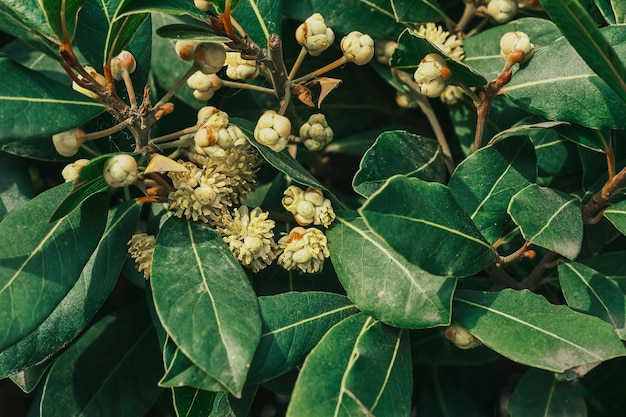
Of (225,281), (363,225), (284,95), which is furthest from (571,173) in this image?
(225,281)

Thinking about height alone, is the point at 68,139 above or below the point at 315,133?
above

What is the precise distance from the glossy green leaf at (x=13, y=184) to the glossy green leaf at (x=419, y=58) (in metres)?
0.73

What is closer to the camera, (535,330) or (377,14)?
(535,330)

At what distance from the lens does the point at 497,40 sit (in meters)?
1.51

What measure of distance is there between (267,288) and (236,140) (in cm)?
32

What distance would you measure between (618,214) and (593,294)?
0.49 ft

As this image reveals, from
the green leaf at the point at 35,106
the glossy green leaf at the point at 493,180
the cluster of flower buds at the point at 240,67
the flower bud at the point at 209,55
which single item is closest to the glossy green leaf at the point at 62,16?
the green leaf at the point at 35,106

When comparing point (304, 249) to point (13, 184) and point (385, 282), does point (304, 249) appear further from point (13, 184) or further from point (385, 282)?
point (13, 184)

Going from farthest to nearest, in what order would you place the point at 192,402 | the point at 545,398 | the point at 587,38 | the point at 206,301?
the point at 545,398, the point at 192,402, the point at 206,301, the point at 587,38

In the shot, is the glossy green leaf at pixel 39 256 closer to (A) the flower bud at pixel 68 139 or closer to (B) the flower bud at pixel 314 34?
(A) the flower bud at pixel 68 139

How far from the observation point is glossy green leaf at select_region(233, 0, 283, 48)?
4.67 feet

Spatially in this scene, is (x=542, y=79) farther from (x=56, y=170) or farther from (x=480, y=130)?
(x=56, y=170)

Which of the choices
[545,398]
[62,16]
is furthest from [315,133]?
[545,398]

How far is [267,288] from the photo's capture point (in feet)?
4.76
